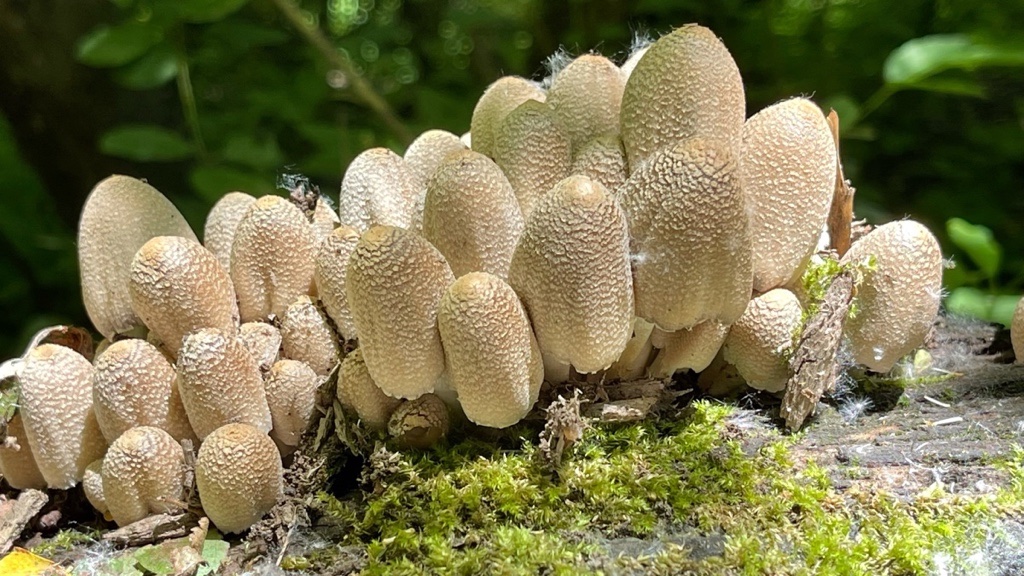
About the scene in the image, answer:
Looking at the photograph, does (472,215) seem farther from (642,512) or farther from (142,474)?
(142,474)

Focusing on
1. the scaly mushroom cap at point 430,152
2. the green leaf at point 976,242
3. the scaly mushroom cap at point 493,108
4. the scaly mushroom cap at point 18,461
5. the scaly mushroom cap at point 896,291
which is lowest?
the scaly mushroom cap at point 18,461

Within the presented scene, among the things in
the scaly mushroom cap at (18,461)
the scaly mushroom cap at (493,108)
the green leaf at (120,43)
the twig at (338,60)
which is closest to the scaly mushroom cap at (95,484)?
the scaly mushroom cap at (18,461)

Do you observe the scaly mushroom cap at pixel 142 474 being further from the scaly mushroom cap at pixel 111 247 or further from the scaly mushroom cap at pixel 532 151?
the scaly mushroom cap at pixel 532 151

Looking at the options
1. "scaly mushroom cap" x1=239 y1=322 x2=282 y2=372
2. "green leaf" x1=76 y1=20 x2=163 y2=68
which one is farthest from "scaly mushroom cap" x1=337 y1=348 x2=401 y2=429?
"green leaf" x1=76 y1=20 x2=163 y2=68

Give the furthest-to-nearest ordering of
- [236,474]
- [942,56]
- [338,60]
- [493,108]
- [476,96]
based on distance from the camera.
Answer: [476,96]
[338,60]
[942,56]
[493,108]
[236,474]

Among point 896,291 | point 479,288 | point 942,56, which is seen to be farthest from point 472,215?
point 942,56

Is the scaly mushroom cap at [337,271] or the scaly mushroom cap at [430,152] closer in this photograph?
the scaly mushroom cap at [337,271]

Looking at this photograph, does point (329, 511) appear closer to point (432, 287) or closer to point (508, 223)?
point (432, 287)

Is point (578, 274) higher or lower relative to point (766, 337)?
higher
